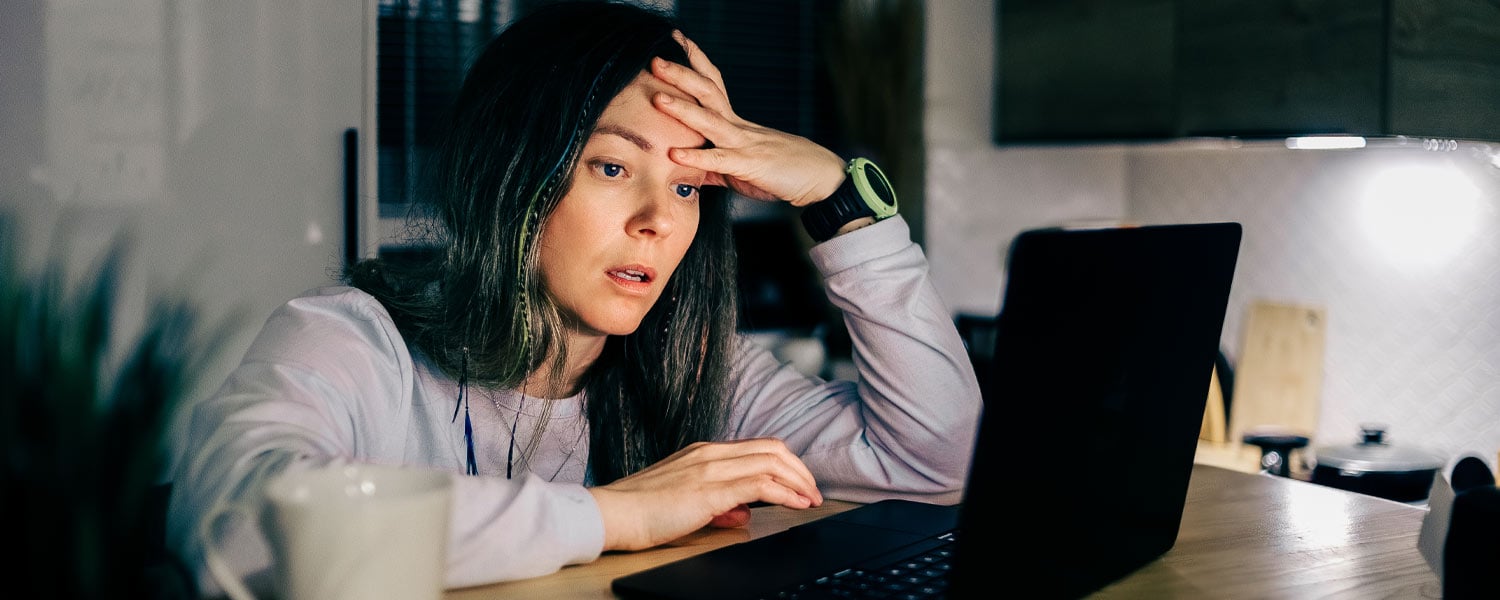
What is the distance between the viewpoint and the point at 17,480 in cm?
30

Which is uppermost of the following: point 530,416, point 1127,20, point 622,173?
point 1127,20

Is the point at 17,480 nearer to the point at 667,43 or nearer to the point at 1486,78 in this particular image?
the point at 667,43

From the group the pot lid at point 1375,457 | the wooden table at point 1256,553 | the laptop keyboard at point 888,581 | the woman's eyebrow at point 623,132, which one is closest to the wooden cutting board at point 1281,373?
the pot lid at point 1375,457

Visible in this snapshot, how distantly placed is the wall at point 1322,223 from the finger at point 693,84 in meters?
1.45

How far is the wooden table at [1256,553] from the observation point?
83 cm

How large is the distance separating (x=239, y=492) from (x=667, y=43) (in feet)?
2.31

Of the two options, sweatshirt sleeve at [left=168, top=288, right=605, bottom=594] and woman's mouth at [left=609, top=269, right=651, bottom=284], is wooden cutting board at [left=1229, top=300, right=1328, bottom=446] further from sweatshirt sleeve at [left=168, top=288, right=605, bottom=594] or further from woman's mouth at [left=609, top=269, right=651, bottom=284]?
sweatshirt sleeve at [left=168, top=288, right=605, bottom=594]

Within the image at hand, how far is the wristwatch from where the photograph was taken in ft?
4.33

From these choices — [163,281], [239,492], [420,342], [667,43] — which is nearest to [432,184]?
[420,342]

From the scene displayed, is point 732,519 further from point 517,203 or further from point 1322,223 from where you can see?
point 1322,223

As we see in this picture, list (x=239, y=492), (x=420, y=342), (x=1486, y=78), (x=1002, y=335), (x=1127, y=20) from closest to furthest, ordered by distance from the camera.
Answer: (x=1002, y=335)
(x=239, y=492)
(x=420, y=342)
(x=1486, y=78)
(x=1127, y=20)

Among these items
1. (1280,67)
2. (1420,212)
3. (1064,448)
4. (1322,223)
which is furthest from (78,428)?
(1322,223)

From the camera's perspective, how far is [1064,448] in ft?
2.27

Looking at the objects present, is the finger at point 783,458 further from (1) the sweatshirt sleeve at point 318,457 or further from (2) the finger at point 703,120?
(2) the finger at point 703,120
